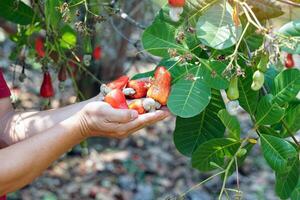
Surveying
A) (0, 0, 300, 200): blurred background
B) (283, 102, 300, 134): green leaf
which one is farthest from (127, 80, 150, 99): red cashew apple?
(0, 0, 300, 200): blurred background

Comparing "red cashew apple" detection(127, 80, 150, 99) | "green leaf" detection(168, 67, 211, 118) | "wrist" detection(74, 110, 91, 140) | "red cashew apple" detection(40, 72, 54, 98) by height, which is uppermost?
"green leaf" detection(168, 67, 211, 118)

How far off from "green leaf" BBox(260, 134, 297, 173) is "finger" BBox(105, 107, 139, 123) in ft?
0.97

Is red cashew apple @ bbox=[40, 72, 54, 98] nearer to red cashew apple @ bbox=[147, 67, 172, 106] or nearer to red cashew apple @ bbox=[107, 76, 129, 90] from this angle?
red cashew apple @ bbox=[107, 76, 129, 90]

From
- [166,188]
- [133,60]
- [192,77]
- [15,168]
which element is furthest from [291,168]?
[133,60]

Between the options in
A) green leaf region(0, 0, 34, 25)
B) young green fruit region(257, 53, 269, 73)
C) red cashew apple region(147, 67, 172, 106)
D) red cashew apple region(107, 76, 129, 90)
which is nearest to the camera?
young green fruit region(257, 53, 269, 73)

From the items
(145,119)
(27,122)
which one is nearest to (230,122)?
(145,119)

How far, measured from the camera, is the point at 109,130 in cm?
152

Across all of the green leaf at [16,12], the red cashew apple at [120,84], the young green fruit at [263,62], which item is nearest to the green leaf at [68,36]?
the green leaf at [16,12]

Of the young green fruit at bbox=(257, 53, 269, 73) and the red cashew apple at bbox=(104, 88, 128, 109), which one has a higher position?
the young green fruit at bbox=(257, 53, 269, 73)

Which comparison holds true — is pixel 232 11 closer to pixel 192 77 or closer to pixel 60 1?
pixel 192 77

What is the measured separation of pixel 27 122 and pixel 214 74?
0.62m

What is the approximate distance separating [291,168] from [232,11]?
402mm

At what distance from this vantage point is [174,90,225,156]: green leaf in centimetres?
162

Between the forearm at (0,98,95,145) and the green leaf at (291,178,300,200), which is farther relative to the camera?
the forearm at (0,98,95,145)
